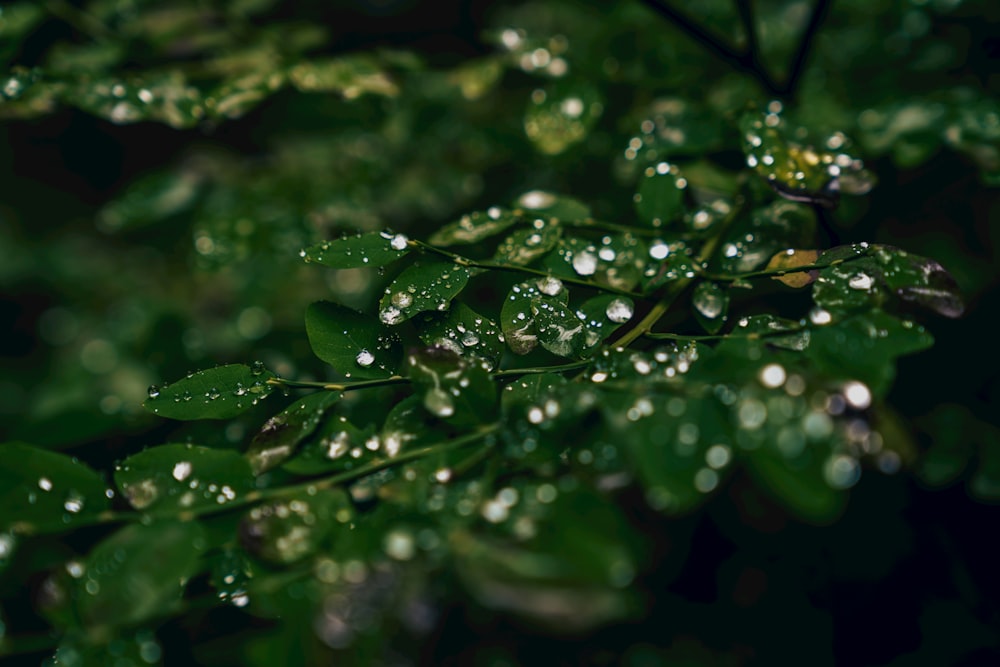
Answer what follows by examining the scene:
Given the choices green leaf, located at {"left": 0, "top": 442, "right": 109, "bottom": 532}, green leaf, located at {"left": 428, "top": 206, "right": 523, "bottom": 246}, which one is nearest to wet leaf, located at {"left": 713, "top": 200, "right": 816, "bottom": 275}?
green leaf, located at {"left": 428, "top": 206, "right": 523, "bottom": 246}

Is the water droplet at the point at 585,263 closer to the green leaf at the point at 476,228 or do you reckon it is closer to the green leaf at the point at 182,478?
the green leaf at the point at 476,228

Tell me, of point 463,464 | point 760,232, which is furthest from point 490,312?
point 463,464

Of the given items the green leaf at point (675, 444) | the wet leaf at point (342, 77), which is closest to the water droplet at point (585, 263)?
the green leaf at point (675, 444)

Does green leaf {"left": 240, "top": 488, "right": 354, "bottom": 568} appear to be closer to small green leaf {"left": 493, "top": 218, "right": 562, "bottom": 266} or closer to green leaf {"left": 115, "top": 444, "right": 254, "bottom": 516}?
green leaf {"left": 115, "top": 444, "right": 254, "bottom": 516}

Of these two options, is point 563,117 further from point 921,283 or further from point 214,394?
point 214,394

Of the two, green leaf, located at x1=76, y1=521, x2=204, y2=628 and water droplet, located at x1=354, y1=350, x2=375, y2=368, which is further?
water droplet, located at x1=354, y1=350, x2=375, y2=368

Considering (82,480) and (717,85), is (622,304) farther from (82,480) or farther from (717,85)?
(717,85)
